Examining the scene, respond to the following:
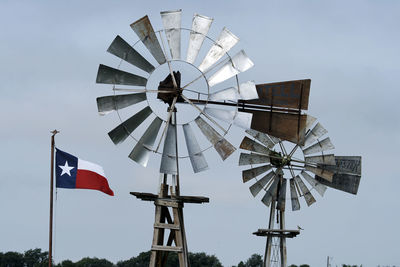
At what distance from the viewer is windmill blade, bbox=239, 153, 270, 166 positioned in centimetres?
2534

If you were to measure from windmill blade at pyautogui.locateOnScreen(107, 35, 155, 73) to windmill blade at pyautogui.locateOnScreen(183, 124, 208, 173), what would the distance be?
5.06 feet

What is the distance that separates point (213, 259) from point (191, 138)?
51718 mm

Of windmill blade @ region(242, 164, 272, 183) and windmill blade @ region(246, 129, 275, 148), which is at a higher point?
windmill blade @ region(246, 129, 275, 148)

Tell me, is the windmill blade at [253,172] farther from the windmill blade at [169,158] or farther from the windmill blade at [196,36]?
the windmill blade at [196,36]

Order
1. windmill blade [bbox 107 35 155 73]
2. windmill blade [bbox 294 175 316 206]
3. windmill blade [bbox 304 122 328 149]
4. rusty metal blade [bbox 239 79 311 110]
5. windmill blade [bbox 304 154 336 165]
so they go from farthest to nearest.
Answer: windmill blade [bbox 294 175 316 206]
windmill blade [bbox 304 154 336 165]
windmill blade [bbox 304 122 328 149]
rusty metal blade [bbox 239 79 311 110]
windmill blade [bbox 107 35 155 73]

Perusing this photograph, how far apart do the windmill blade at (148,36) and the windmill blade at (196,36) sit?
0.59m

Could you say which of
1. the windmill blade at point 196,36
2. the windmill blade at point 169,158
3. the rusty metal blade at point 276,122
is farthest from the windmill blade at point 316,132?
the windmill blade at point 196,36

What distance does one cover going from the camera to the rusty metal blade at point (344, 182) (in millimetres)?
25594

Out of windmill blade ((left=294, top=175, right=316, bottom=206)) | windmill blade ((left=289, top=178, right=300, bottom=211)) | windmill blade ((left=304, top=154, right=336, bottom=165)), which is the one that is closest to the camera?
windmill blade ((left=304, top=154, right=336, bottom=165))

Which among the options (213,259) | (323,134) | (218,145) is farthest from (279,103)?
(213,259)

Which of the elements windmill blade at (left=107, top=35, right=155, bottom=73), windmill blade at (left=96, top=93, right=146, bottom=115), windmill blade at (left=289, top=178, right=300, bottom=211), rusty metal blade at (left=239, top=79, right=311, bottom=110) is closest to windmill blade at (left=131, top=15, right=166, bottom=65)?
windmill blade at (left=107, top=35, right=155, bottom=73)

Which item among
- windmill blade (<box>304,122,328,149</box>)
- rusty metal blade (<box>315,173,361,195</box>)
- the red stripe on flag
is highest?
windmill blade (<box>304,122,328,149</box>)

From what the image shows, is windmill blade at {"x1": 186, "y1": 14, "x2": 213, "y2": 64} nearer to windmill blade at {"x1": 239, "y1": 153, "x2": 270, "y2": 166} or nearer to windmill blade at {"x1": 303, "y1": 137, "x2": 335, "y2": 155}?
windmill blade at {"x1": 239, "y1": 153, "x2": 270, "y2": 166}

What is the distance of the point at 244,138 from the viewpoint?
2564 centimetres
